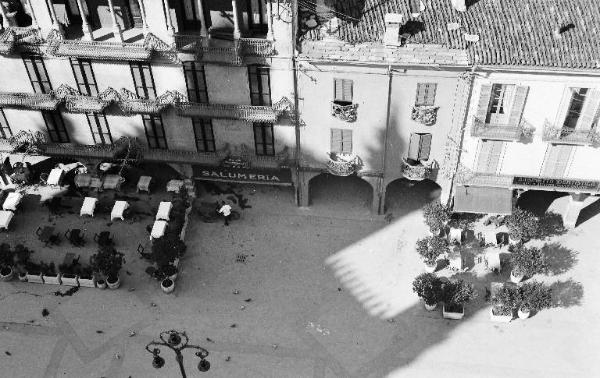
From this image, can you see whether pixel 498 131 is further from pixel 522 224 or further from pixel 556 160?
pixel 522 224

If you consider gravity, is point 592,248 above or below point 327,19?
below

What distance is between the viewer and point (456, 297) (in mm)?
46438

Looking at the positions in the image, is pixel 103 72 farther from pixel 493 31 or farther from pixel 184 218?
pixel 493 31

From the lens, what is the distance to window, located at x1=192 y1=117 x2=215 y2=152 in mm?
51031

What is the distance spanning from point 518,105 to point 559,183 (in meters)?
8.07

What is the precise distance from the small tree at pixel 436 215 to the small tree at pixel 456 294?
18.3 feet

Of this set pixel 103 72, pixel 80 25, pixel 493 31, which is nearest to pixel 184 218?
pixel 103 72

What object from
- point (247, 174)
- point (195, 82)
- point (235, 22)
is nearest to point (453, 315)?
point (247, 174)

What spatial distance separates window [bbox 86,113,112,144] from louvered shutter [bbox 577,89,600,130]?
122 feet

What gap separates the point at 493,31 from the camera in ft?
147

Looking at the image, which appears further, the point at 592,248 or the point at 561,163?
the point at 592,248

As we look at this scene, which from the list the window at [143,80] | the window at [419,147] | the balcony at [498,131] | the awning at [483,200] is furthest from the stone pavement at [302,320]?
the window at [143,80]

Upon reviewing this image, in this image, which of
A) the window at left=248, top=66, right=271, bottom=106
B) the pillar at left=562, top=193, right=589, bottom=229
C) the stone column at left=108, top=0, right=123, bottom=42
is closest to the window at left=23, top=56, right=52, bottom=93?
the stone column at left=108, top=0, right=123, bottom=42

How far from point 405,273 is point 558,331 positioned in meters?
12.0
